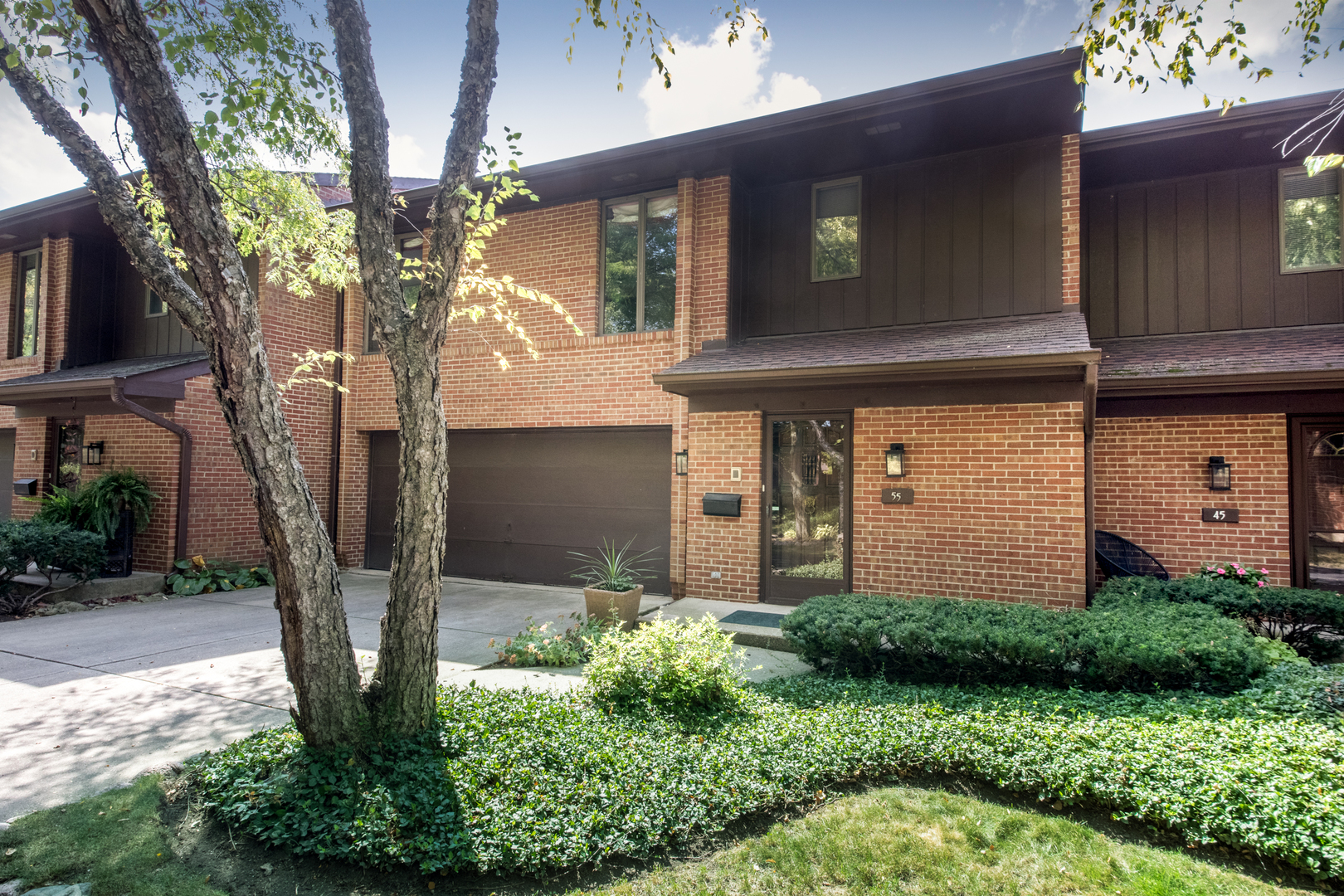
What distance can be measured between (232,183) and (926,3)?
18.5 ft

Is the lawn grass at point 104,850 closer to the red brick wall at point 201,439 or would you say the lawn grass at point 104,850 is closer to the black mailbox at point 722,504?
the black mailbox at point 722,504

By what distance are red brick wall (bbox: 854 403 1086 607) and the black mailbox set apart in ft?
4.08

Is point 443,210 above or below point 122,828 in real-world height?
above

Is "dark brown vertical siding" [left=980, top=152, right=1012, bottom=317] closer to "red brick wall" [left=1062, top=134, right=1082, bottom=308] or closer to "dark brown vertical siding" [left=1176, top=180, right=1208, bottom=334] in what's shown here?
"red brick wall" [left=1062, top=134, right=1082, bottom=308]

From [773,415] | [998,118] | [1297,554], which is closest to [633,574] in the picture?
[773,415]

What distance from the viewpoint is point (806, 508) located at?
7.46 metres

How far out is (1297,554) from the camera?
6770 millimetres

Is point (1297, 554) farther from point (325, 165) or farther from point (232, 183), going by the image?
point (232, 183)

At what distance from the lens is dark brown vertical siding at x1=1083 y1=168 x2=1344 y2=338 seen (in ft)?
23.8

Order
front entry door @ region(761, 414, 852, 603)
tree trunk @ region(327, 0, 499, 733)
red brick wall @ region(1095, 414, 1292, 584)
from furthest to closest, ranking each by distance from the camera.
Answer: front entry door @ region(761, 414, 852, 603) < red brick wall @ region(1095, 414, 1292, 584) < tree trunk @ region(327, 0, 499, 733)

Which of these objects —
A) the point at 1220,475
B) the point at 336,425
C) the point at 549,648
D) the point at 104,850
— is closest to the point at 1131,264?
the point at 1220,475

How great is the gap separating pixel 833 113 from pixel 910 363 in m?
2.65

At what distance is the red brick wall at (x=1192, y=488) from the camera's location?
683cm

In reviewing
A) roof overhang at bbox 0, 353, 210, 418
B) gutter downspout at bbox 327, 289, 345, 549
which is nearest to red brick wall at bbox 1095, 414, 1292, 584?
gutter downspout at bbox 327, 289, 345, 549
